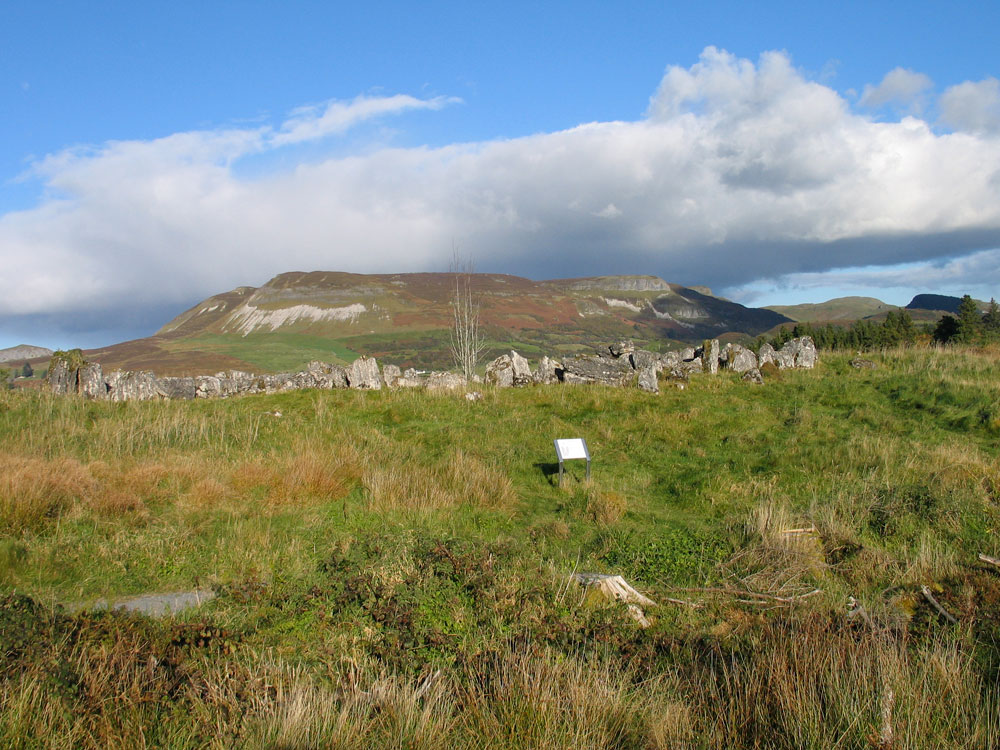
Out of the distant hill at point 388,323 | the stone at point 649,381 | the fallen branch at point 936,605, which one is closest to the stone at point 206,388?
the stone at point 649,381

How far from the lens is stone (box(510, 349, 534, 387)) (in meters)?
18.7

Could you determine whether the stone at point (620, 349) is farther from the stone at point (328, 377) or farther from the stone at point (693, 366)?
the stone at point (328, 377)

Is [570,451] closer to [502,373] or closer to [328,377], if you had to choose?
[502,373]

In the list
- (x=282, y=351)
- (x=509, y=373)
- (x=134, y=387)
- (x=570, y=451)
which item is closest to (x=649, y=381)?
(x=509, y=373)

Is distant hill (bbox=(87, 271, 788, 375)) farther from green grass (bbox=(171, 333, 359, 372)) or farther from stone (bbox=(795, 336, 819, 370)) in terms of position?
stone (bbox=(795, 336, 819, 370))

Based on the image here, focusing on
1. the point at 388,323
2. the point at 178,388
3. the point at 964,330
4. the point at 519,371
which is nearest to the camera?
the point at 178,388

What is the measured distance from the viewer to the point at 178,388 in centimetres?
1709

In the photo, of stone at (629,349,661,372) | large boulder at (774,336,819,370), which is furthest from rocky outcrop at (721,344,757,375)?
stone at (629,349,661,372)

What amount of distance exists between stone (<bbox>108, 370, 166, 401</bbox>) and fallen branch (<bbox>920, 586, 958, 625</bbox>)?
16901 mm

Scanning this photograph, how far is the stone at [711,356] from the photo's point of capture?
1892cm

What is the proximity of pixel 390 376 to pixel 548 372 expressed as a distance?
197 inches

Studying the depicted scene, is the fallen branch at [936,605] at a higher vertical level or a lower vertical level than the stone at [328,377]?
lower

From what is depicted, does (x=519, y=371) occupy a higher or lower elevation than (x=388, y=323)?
lower

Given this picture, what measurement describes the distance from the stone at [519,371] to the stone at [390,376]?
3580 mm
